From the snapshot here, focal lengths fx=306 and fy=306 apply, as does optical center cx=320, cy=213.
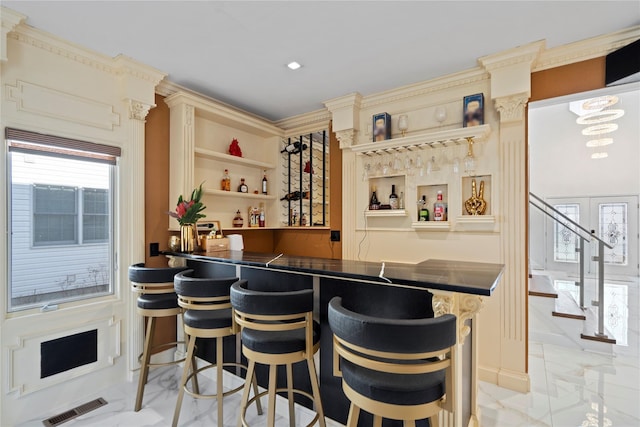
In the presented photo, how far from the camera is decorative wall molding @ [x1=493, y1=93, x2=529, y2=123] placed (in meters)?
2.44

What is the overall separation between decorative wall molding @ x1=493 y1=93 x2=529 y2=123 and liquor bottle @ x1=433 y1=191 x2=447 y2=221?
32.4 inches

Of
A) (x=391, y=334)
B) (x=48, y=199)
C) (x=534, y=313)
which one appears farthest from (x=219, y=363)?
(x=534, y=313)

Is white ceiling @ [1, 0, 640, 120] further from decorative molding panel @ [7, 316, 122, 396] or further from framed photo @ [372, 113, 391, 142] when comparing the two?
decorative molding panel @ [7, 316, 122, 396]

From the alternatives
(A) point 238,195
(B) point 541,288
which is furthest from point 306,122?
(B) point 541,288

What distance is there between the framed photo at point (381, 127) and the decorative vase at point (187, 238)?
2.00 m

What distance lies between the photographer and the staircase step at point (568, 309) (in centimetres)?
319

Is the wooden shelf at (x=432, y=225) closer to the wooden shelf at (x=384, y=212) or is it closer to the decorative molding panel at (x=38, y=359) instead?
the wooden shelf at (x=384, y=212)

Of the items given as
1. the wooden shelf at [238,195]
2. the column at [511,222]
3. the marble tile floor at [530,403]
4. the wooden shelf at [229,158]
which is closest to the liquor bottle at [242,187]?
the wooden shelf at [238,195]

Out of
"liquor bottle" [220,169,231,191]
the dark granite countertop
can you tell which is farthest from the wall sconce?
"liquor bottle" [220,169,231,191]

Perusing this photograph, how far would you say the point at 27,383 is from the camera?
2.12 metres

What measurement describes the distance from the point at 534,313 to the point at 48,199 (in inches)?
188

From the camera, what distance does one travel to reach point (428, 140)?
9.11ft

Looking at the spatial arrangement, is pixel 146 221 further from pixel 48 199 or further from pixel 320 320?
pixel 320 320

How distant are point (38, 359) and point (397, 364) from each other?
2.57 m
